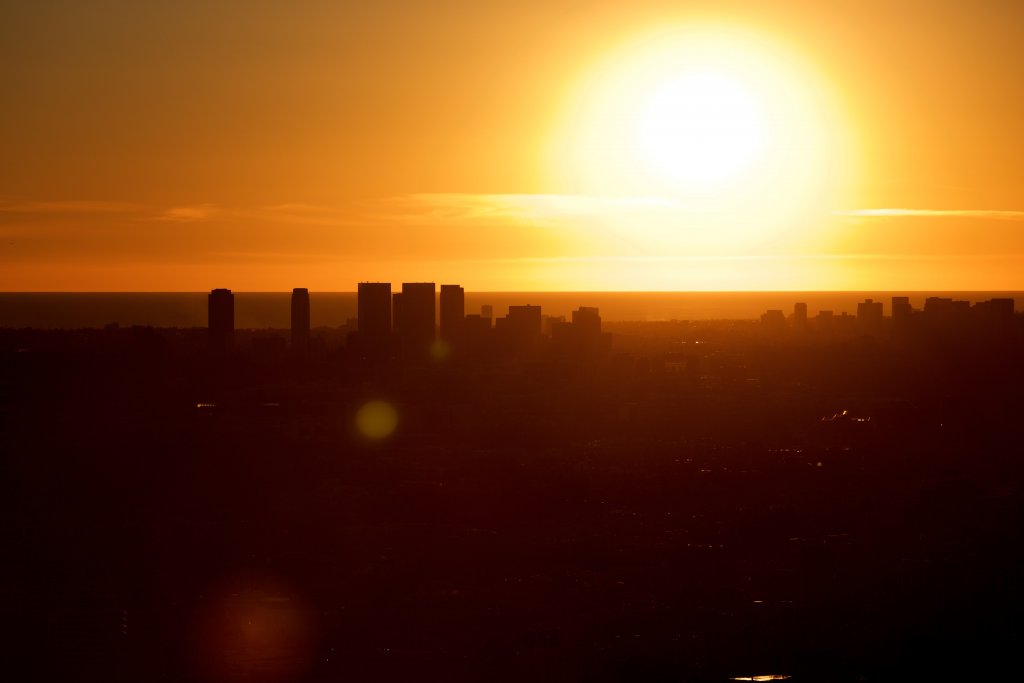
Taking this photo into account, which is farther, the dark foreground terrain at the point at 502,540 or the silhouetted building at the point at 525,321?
the silhouetted building at the point at 525,321

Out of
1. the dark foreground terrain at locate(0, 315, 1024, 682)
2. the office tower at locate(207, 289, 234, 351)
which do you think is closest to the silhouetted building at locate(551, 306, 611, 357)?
the office tower at locate(207, 289, 234, 351)

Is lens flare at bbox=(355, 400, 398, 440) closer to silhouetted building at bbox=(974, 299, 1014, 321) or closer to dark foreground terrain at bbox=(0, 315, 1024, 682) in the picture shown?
dark foreground terrain at bbox=(0, 315, 1024, 682)

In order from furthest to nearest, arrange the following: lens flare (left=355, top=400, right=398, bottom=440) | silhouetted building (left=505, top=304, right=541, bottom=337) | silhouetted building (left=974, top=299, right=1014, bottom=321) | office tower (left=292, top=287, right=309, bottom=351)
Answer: silhouetted building (left=974, top=299, right=1014, bottom=321) < silhouetted building (left=505, top=304, right=541, bottom=337) < office tower (left=292, top=287, right=309, bottom=351) < lens flare (left=355, top=400, right=398, bottom=440)

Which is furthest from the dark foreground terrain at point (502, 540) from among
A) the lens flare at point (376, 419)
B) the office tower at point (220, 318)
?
the office tower at point (220, 318)

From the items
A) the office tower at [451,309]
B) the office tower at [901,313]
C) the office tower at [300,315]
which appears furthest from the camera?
the office tower at [901,313]

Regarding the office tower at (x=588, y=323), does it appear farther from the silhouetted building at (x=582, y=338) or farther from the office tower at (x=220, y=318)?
the office tower at (x=220, y=318)

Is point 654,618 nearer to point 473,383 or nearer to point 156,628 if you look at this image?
point 156,628
